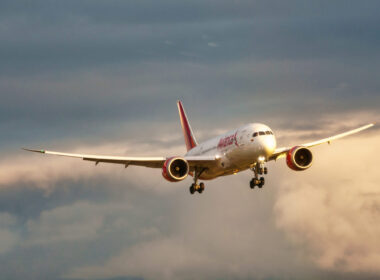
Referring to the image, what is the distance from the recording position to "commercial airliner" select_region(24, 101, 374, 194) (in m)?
78.6

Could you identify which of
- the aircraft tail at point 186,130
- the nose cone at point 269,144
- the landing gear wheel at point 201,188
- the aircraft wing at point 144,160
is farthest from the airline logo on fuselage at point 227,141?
the aircraft tail at point 186,130

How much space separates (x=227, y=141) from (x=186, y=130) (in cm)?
2512

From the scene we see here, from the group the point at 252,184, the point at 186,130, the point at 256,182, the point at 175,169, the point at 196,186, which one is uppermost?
the point at 186,130

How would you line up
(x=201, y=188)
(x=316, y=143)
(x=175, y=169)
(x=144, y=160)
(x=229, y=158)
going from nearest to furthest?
(x=229, y=158) < (x=175, y=169) < (x=144, y=160) < (x=201, y=188) < (x=316, y=143)

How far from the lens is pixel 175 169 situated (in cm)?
8288

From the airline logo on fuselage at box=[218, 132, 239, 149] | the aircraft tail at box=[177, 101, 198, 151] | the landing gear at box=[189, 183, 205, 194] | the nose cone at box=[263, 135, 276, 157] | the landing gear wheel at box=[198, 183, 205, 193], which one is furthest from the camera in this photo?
the aircraft tail at box=[177, 101, 198, 151]

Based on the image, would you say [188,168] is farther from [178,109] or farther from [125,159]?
[178,109]

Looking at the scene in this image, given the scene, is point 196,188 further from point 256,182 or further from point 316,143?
point 316,143

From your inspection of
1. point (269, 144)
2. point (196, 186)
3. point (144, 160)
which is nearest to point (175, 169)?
point (144, 160)

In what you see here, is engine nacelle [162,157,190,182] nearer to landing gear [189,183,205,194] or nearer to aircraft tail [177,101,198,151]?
landing gear [189,183,205,194]

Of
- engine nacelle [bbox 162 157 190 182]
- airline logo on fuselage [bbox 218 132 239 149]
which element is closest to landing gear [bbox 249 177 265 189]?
airline logo on fuselage [bbox 218 132 239 149]

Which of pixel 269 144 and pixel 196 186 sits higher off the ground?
pixel 269 144

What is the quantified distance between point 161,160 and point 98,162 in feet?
19.4

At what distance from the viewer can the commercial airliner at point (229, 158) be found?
78625 millimetres
